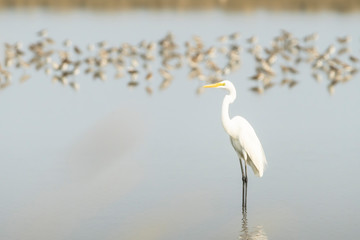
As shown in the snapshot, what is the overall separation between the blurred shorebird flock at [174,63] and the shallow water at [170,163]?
441 mm

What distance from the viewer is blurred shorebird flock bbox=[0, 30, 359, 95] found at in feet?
64.0

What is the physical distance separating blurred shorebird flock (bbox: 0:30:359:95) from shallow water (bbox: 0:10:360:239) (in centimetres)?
44

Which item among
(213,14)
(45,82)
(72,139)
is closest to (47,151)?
(72,139)

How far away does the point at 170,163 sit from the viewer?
35.9 ft

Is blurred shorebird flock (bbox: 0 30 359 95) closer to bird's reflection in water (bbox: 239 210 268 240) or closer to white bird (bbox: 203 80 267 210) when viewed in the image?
white bird (bbox: 203 80 267 210)

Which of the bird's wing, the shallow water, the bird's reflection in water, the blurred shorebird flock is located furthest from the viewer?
the blurred shorebird flock

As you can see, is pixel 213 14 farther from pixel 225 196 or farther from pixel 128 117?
pixel 225 196

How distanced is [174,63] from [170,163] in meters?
12.3

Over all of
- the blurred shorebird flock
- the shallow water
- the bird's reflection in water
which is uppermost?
the blurred shorebird flock

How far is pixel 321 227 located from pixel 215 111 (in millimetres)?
7412

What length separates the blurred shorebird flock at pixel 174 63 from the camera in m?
19.5

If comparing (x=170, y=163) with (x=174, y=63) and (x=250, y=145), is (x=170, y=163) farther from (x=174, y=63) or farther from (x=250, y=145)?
(x=174, y=63)

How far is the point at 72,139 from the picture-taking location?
12.7 m

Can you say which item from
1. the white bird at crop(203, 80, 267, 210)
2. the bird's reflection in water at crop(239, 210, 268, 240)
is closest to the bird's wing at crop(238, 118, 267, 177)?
the white bird at crop(203, 80, 267, 210)
